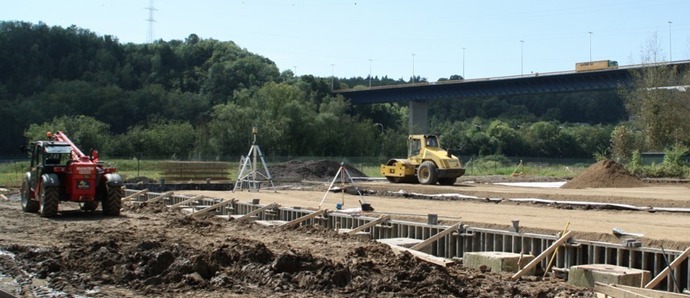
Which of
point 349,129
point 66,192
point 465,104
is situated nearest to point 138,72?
point 349,129

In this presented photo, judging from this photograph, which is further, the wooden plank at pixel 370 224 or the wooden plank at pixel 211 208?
the wooden plank at pixel 211 208

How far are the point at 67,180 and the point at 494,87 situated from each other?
200ft

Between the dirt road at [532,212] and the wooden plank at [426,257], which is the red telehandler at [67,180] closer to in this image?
the dirt road at [532,212]

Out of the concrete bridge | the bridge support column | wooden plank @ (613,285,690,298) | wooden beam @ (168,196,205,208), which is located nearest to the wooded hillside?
the bridge support column

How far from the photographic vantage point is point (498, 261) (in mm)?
15688

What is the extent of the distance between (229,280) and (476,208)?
1381 centimetres

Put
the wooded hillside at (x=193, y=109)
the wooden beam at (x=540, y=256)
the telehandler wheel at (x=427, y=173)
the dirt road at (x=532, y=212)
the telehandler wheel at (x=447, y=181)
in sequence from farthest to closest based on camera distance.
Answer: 1. the wooded hillside at (x=193, y=109)
2. the telehandler wheel at (x=447, y=181)
3. the telehandler wheel at (x=427, y=173)
4. the dirt road at (x=532, y=212)
5. the wooden beam at (x=540, y=256)

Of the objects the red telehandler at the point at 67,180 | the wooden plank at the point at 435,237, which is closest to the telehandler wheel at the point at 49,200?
the red telehandler at the point at 67,180

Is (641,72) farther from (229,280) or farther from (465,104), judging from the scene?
(465,104)

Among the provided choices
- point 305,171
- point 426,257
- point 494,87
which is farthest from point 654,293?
point 494,87

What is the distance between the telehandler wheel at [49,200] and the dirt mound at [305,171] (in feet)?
76.2

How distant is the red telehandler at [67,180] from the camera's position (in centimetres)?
2425

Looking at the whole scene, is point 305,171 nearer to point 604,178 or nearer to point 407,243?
point 604,178

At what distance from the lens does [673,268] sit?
45.6 feet
